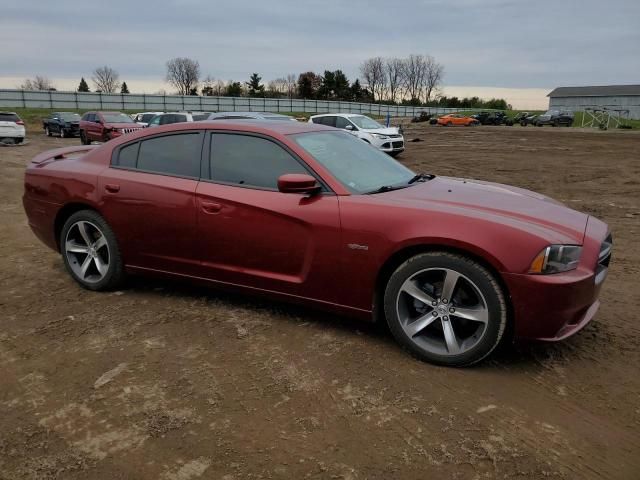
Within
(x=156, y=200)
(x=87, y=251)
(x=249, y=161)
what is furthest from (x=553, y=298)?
(x=87, y=251)

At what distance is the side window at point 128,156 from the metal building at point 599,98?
81.3 m

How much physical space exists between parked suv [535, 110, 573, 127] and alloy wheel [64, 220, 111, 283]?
171ft

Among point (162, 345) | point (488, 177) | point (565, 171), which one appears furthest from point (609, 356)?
point (565, 171)

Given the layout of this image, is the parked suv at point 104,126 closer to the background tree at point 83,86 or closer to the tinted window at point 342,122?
the tinted window at point 342,122

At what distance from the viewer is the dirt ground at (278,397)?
2402 millimetres

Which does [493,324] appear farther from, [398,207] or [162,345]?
[162,345]

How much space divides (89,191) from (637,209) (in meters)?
8.56

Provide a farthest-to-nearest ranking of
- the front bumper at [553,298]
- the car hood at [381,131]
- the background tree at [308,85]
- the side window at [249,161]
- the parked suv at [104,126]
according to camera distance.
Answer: the background tree at [308,85]
the parked suv at [104,126]
the car hood at [381,131]
the side window at [249,161]
the front bumper at [553,298]

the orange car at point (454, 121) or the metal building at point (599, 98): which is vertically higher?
the metal building at point (599, 98)

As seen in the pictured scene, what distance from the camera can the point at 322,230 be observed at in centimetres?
352

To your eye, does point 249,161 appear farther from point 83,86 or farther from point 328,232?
point 83,86

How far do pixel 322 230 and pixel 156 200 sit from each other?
148cm

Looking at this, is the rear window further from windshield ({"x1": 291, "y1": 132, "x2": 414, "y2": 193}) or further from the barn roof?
the barn roof

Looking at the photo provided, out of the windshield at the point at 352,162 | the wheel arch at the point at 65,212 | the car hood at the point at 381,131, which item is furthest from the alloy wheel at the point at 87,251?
the car hood at the point at 381,131
